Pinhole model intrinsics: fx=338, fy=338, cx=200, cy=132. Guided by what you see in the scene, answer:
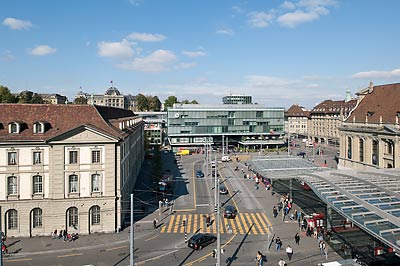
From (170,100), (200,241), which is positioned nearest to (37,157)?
(200,241)

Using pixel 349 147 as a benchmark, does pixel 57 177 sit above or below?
below

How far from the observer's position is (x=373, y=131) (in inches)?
2398

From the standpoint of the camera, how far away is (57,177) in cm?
3581

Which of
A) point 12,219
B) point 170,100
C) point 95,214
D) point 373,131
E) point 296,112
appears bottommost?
point 12,219

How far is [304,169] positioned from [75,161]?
31.8 m

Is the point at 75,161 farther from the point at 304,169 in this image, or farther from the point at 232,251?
the point at 304,169

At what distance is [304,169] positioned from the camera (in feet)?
163

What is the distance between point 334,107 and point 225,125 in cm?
5772

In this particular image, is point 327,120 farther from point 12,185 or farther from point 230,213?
point 12,185

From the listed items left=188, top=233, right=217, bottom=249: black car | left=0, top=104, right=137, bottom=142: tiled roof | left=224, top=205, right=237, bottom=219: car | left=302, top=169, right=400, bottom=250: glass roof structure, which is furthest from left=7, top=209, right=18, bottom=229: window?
left=302, top=169, right=400, bottom=250: glass roof structure

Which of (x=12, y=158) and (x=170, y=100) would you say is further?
(x=170, y=100)

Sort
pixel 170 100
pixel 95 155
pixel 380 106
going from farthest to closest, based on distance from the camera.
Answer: pixel 170 100 < pixel 380 106 < pixel 95 155

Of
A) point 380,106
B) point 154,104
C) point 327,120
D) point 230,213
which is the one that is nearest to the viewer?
point 230,213

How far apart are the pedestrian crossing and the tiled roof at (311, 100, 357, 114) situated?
98.9 meters
